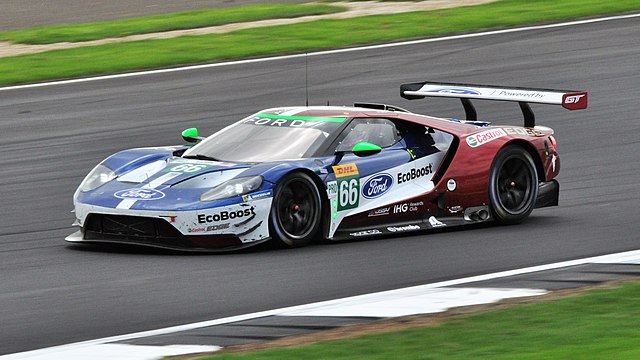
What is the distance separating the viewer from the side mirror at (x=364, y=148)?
10500 mm

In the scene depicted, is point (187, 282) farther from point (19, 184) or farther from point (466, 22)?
point (466, 22)

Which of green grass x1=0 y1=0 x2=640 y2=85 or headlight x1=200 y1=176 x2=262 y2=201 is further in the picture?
green grass x1=0 y1=0 x2=640 y2=85

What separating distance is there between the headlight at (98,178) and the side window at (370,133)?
1830mm

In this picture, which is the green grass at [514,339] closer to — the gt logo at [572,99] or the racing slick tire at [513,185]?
the racing slick tire at [513,185]

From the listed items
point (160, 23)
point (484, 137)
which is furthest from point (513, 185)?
point (160, 23)

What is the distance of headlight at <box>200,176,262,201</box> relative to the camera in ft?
32.4

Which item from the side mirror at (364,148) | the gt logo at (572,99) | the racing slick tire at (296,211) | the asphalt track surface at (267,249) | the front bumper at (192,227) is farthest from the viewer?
the gt logo at (572,99)

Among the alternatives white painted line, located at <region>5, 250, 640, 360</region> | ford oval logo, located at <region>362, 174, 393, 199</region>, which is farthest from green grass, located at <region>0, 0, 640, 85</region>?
white painted line, located at <region>5, 250, 640, 360</region>

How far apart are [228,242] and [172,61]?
10.1 metres

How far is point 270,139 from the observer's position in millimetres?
10812

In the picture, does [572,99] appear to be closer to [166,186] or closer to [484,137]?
[484,137]

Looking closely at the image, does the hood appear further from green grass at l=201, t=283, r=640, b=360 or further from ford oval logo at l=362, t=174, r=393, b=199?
green grass at l=201, t=283, r=640, b=360

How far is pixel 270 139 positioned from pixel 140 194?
4.27 ft

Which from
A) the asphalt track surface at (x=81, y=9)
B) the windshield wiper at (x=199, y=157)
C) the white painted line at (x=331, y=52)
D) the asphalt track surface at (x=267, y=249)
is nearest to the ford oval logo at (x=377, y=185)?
the asphalt track surface at (x=267, y=249)
